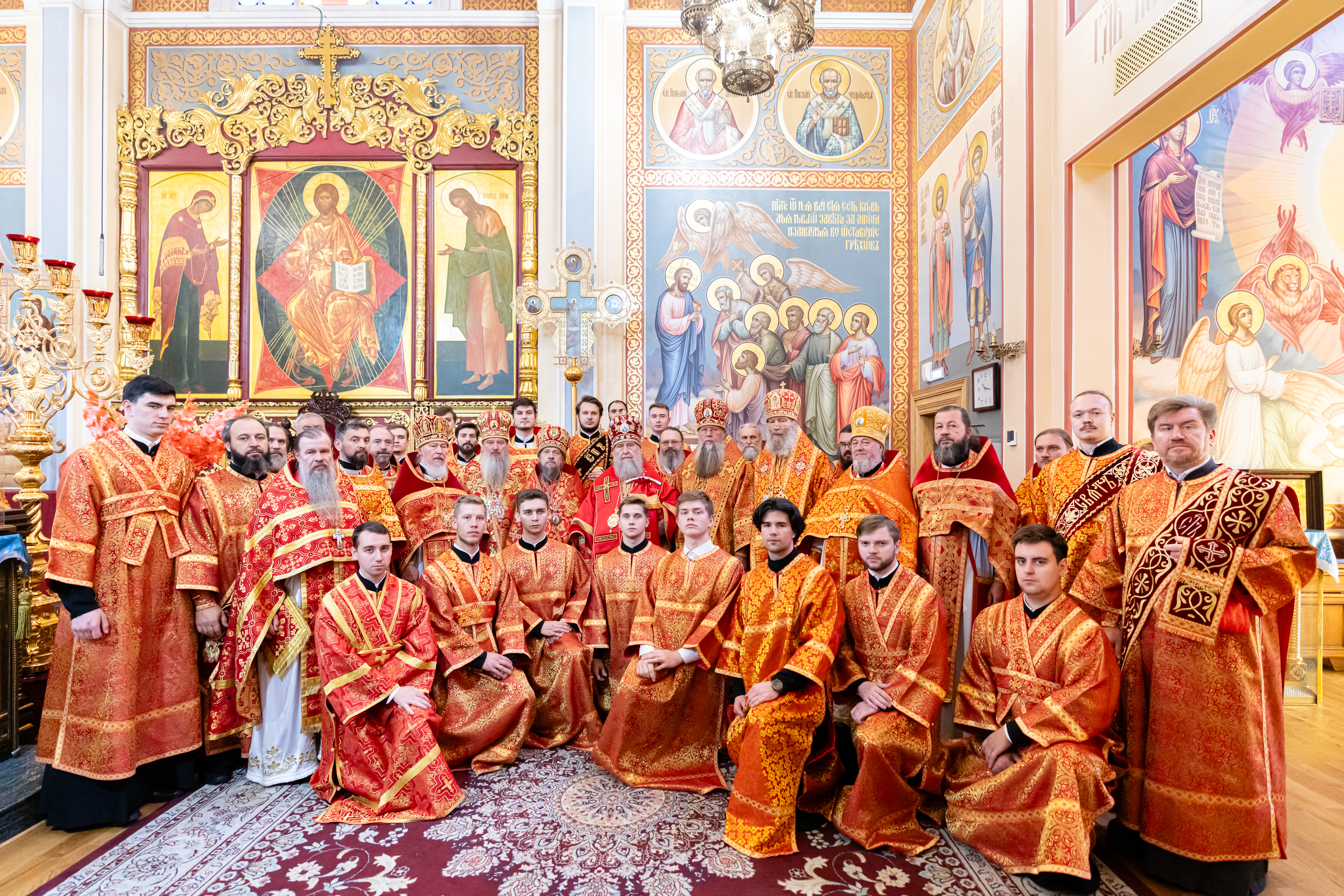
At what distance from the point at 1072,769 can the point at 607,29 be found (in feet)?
34.5

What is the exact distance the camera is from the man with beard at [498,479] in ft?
19.5

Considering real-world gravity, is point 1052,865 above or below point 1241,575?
below

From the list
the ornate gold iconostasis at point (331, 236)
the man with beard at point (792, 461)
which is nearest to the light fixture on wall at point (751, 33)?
the man with beard at point (792, 461)

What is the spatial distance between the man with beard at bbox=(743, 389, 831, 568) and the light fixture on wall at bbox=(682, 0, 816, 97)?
10.0 feet

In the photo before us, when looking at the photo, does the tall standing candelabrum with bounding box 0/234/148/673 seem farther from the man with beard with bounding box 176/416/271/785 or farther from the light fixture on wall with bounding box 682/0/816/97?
the light fixture on wall with bounding box 682/0/816/97

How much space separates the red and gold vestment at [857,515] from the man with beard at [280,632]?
2933 millimetres

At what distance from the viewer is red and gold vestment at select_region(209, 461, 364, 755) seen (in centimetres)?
417

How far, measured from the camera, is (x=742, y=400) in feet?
34.6

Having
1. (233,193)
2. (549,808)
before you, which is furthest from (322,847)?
(233,193)

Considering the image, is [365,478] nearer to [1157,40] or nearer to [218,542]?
[218,542]

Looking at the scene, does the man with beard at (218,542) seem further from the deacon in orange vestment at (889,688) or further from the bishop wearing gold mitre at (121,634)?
the deacon in orange vestment at (889,688)

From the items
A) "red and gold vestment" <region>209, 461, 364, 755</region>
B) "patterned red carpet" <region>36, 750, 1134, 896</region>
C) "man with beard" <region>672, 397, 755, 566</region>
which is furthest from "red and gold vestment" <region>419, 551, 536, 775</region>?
"man with beard" <region>672, 397, 755, 566</region>

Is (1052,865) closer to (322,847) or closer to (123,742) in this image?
(322,847)

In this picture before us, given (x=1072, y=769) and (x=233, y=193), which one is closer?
(x=1072, y=769)
